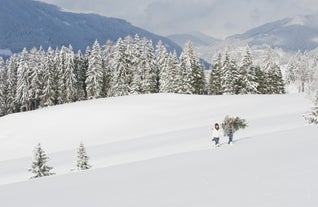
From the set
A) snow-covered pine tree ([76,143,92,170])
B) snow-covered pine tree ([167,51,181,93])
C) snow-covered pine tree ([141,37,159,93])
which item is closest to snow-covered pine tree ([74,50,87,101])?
snow-covered pine tree ([141,37,159,93])

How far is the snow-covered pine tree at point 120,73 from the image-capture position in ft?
269

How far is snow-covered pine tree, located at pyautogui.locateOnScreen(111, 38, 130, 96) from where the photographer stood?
8200cm

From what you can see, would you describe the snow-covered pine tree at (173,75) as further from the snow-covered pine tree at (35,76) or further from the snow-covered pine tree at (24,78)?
the snow-covered pine tree at (24,78)

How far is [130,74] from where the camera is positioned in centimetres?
8325

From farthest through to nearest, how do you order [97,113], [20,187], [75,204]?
[97,113] → [20,187] → [75,204]

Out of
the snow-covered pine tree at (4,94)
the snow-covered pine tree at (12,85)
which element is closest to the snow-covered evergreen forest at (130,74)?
the snow-covered pine tree at (12,85)

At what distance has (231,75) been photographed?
78.5 metres

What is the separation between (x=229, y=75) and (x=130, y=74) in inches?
764

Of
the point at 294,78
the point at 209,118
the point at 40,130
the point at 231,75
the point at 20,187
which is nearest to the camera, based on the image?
the point at 20,187

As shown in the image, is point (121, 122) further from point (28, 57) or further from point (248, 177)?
point (248, 177)

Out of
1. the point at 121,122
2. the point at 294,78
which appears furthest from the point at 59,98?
the point at 294,78

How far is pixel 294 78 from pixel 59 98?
10480cm

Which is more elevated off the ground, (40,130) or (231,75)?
(231,75)

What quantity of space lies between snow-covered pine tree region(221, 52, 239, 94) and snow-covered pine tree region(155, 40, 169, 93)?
1120 centimetres
